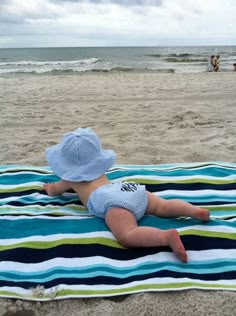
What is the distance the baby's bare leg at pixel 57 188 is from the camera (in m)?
2.42

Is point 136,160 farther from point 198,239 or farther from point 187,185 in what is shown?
point 198,239

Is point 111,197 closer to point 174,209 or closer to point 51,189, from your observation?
point 174,209

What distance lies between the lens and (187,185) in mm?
2623

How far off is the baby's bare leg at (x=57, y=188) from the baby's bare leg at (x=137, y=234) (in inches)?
21.2

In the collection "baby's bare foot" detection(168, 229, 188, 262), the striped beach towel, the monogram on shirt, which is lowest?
the striped beach towel

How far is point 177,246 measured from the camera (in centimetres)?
175

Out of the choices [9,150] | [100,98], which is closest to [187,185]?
[9,150]

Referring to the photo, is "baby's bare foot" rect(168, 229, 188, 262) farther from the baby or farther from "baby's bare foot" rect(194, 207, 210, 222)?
"baby's bare foot" rect(194, 207, 210, 222)

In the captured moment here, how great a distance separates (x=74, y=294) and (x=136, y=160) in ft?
6.04

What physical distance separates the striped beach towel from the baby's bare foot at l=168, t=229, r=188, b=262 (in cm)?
4

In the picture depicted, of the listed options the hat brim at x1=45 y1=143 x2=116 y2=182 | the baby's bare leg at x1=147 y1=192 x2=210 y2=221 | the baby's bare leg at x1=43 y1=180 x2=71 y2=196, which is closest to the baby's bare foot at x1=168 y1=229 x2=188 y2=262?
the baby's bare leg at x1=147 y1=192 x2=210 y2=221

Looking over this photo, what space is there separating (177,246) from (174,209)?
38 centimetres

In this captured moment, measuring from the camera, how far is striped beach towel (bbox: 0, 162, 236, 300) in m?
1.66

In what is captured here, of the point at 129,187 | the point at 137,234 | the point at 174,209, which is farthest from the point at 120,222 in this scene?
the point at 174,209
